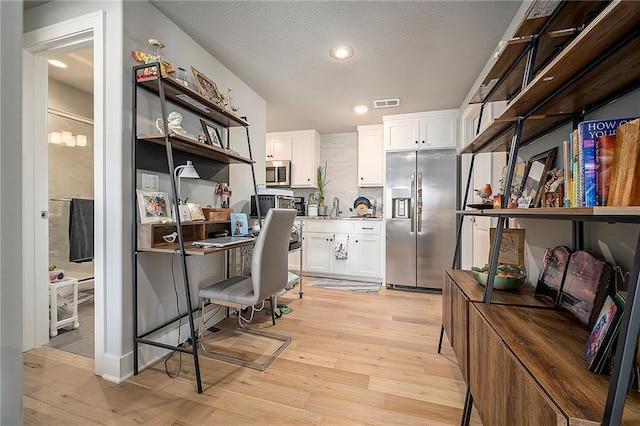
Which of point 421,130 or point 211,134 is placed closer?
point 211,134

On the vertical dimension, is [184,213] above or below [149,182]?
below

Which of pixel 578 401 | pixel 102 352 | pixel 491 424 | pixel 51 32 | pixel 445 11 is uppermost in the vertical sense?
pixel 445 11

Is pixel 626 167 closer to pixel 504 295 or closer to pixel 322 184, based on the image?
pixel 504 295

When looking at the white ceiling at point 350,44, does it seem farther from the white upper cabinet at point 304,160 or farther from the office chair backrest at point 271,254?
the office chair backrest at point 271,254

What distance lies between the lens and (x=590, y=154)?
82 cm

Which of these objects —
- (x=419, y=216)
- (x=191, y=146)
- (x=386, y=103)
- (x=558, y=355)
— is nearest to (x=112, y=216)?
(x=191, y=146)

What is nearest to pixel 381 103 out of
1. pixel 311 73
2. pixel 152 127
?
pixel 311 73

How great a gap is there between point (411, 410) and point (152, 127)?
7.73 feet

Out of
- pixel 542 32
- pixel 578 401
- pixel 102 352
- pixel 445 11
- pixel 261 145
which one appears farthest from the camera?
pixel 261 145

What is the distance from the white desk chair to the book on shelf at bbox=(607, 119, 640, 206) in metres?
1.53

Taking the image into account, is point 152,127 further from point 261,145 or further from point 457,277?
point 457,277

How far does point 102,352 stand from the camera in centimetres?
168

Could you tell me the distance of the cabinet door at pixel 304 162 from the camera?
4.54 metres

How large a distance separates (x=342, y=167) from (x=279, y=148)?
3.76 ft
